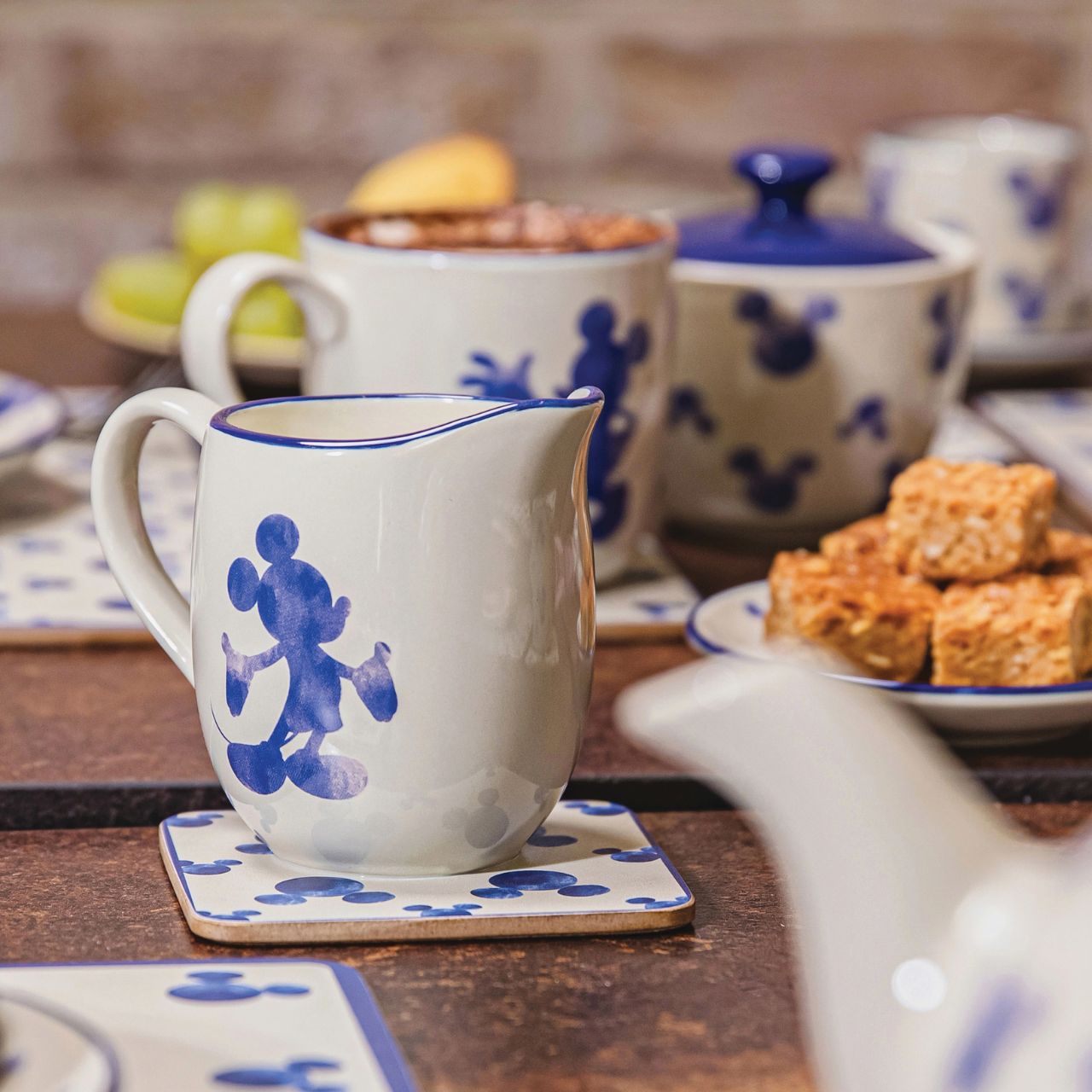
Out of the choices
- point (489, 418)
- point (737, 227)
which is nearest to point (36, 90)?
point (737, 227)

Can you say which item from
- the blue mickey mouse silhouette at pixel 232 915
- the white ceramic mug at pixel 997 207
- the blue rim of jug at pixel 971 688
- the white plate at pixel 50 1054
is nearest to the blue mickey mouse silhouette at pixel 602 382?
the blue rim of jug at pixel 971 688

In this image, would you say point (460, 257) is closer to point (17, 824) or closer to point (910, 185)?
point (17, 824)

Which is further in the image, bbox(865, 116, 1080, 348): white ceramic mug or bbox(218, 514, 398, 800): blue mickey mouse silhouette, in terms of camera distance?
bbox(865, 116, 1080, 348): white ceramic mug

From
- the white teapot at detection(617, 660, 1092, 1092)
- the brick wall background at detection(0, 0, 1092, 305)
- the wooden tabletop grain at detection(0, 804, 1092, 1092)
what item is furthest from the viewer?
the brick wall background at detection(0, 0, 1092, 305)

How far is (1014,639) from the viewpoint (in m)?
0.60

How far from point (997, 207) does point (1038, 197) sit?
3cm

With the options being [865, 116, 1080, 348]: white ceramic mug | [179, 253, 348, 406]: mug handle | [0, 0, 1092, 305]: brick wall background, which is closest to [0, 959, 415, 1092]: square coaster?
[179, 253, 348, 406]: mug handle

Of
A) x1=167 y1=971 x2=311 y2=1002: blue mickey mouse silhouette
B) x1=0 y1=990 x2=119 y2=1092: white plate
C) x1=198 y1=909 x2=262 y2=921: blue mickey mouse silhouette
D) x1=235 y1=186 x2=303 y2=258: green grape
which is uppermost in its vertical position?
x1=235 y1=186 x2=303 y2=258: green grape

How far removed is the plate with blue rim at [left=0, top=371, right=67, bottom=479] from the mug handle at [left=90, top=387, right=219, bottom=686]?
329 millimetres

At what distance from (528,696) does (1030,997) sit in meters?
0.22

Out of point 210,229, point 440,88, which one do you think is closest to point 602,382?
point 210,229

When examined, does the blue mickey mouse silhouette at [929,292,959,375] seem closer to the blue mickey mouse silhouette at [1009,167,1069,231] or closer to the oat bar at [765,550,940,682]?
the oat bar at [765,550,940,682]

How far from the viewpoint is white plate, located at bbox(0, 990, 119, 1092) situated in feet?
1.04

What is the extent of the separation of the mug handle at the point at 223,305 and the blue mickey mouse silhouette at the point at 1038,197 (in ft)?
2.09
